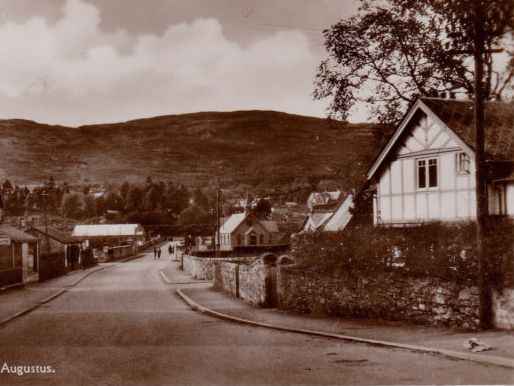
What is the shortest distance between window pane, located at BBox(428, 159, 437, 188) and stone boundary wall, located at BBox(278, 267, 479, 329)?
1169 centimetres

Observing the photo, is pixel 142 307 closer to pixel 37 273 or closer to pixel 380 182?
pixel 380 182

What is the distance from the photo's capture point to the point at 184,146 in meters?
33.9

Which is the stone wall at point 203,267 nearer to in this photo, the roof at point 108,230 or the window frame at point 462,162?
the window frame at point 462,162

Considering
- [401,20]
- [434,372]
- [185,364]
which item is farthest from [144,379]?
[401,20]

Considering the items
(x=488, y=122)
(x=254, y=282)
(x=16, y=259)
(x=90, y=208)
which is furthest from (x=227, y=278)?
(x=90, y=208)

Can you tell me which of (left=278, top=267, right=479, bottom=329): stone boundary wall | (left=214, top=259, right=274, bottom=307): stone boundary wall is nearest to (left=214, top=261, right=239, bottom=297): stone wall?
(left=214, top=259, right=274, bottom=307): stone boundary wall

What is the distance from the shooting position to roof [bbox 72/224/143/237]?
10291 centimetres

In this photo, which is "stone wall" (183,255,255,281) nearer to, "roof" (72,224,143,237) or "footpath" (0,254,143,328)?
"footpath" (0,254,143,328)

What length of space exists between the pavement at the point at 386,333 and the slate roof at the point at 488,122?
11036 mm

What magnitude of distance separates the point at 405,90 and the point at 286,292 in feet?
47.7

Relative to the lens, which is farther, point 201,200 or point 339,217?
point 201,200

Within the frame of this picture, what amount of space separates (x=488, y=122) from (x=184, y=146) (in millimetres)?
13909

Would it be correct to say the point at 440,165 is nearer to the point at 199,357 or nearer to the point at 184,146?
the point at 184,146

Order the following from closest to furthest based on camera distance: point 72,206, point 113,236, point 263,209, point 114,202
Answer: point 114,202 → point 72,206 → point 113,236 → point 263,209
